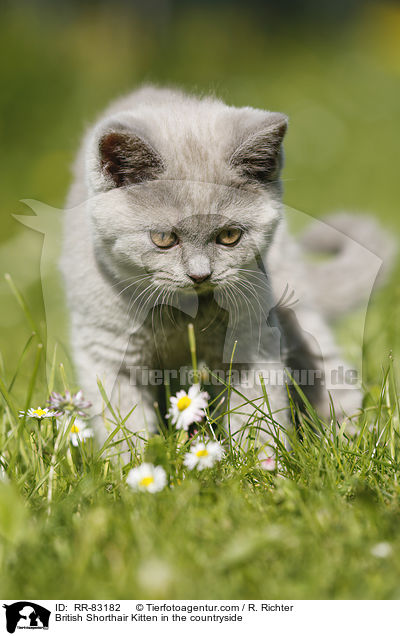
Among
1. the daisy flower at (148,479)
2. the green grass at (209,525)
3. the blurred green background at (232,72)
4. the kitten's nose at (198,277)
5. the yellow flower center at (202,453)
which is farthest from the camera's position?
the blurred green background at (232,72)

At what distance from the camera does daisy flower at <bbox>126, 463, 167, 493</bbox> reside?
44.8 inches

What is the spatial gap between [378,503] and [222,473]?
1.02ft

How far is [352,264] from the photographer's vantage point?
80.0 inches

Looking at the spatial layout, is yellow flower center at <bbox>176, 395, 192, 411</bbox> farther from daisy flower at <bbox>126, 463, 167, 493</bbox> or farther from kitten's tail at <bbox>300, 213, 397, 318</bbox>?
kitten's tail at <bbox>300, 213, 397, 318</bbox>

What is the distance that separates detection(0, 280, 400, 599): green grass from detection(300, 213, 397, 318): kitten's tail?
2.49 feet

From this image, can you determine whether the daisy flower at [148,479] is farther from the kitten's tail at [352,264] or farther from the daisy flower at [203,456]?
the kitten's tail at [352,264]

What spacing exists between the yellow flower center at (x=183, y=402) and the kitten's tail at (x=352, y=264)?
80cm

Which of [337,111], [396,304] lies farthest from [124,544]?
[337,111]

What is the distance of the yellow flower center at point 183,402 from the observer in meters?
1.38

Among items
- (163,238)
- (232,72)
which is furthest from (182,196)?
(232,72)
